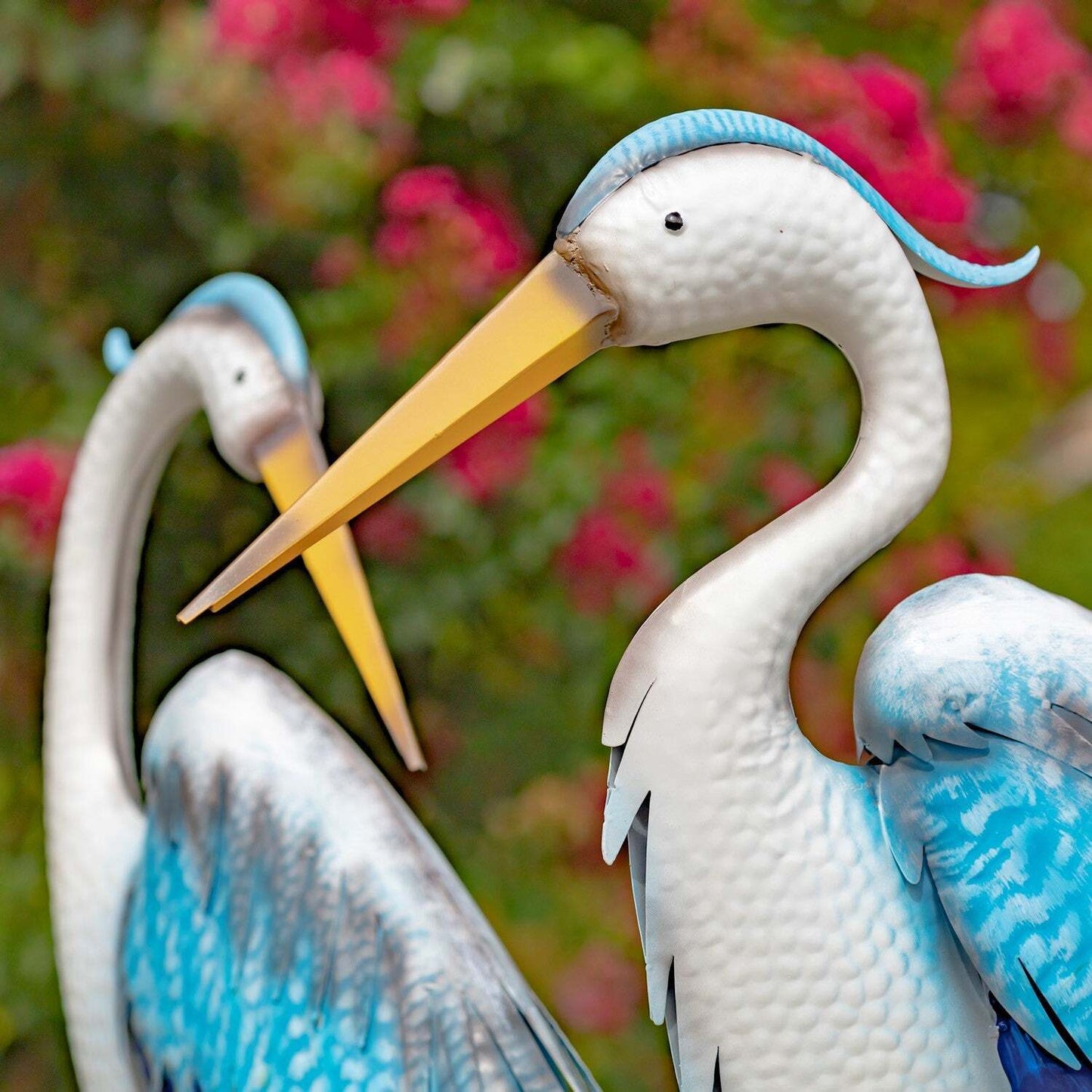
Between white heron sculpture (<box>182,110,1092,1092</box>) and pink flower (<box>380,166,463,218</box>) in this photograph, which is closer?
white heron sculpture (<box>182,110,1092,1092</box>)

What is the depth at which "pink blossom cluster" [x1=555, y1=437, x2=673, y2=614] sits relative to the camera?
117 cm

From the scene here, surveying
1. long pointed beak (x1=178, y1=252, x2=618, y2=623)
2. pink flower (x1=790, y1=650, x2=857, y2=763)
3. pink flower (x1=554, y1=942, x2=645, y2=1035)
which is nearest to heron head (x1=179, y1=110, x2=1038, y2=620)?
long pointed beak (x1=178, y1=252, x2=618, y2=623)

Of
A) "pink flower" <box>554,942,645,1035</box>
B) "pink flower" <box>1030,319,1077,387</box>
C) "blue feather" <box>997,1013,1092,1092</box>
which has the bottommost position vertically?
"pink flower" <box>554,942,645,1035</box>

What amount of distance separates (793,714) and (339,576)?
1.14 ft

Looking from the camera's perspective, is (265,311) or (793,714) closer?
(793,714)

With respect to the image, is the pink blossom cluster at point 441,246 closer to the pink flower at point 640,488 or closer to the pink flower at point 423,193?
the pink flower at point 423,193

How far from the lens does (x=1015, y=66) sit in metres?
1.06

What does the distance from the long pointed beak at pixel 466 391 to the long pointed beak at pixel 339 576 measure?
0.79 ft

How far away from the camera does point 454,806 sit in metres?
1.41

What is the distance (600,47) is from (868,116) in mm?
237

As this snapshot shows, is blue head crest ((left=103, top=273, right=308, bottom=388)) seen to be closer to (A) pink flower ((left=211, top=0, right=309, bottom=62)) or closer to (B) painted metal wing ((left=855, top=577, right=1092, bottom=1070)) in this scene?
(A) pink flower ((left=211, top=0, right=309, bottom=62))

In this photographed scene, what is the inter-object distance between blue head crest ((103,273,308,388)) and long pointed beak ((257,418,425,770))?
4cm

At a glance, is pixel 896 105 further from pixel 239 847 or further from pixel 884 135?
pixel 239 847

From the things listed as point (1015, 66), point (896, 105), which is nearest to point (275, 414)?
point (896, 105)
